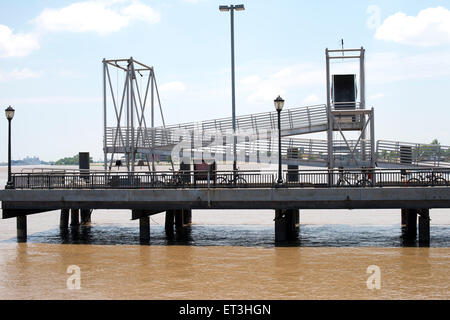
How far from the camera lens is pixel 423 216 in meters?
27.1

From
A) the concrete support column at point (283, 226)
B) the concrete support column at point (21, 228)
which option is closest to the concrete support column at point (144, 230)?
the concrete support column at point (21, 228)

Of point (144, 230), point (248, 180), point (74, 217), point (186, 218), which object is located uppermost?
point (248, 180)

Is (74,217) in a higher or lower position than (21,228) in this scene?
lower

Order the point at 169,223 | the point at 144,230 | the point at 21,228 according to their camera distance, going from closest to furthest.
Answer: the point at 144,230 → the point at 21,228 → the point at 169,223

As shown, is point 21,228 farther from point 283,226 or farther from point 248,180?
point 283,226

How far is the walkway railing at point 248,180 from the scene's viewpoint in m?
26.2

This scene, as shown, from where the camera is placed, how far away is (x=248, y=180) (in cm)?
2833

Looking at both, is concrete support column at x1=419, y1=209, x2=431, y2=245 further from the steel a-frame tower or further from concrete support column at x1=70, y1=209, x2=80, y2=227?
concrete support column at x1=70, y1=209, x2=80, y2=227

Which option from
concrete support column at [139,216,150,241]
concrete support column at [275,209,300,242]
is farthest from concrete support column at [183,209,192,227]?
concrete support column at [275,209,300,242]

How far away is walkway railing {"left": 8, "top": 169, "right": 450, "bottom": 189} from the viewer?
86.1ft

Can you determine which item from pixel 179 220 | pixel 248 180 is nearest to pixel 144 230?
pixel 179 220

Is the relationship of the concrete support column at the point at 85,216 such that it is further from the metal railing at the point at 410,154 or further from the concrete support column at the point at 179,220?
the metal railing at the point at 410,154
